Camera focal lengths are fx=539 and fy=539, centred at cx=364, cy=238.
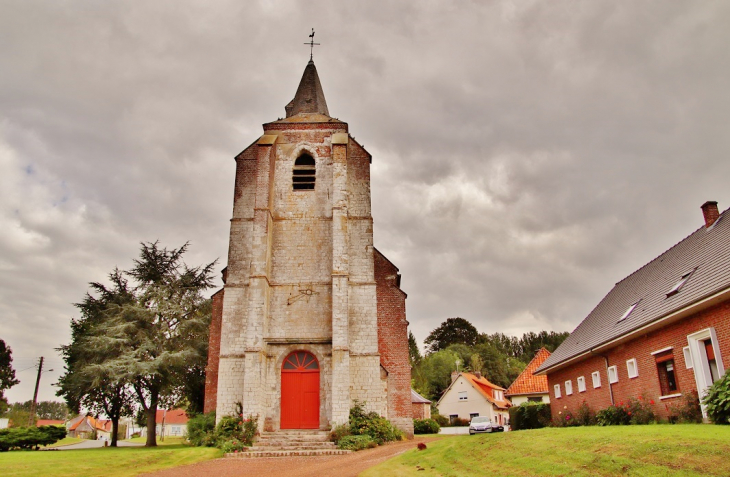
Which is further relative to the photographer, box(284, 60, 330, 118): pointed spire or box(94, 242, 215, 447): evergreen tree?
box(284, 60, 330, 118): pointed spire

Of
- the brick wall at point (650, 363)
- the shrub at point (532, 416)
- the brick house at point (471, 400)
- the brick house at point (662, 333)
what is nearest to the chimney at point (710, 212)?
the brick house at point (662, 333)

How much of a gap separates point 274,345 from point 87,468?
28.3ft

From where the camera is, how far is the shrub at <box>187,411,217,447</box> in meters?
19.4

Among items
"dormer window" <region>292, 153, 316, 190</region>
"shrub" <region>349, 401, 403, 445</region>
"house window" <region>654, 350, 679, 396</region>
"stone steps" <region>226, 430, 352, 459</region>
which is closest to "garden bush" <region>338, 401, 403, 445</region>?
"shrub" <region>349, 401, 403, 445</region>

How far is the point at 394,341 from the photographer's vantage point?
77.8ft

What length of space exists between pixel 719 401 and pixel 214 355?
17.9 m

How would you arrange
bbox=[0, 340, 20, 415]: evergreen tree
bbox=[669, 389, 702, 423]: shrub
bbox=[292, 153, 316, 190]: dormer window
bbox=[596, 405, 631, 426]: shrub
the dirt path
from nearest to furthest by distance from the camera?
the dirt path, bbox=[669, 389, 702, 423]: shrub, bbox=[596, 405, 631, 426]: shrub, bbox=[292, 153, 316, 190]: dormer window, bbox=[0, 340, 20, 415]: evergreen tree

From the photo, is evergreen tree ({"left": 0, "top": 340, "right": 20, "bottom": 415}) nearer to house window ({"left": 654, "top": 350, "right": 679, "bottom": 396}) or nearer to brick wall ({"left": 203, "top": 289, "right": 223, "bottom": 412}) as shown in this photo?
brick wall ({"left": 203, "top": 289, "right": 223, "bottom": 412})

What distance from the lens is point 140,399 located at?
2406cm

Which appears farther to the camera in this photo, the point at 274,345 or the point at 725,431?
the point at 274,345

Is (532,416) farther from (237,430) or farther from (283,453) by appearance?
(237,430)

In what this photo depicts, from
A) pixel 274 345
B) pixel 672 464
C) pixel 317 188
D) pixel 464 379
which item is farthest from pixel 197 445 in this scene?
pixel 464 379

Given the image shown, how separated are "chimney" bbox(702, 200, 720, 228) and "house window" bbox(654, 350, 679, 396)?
5.68 meters

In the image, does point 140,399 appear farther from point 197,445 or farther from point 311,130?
point 311,130
